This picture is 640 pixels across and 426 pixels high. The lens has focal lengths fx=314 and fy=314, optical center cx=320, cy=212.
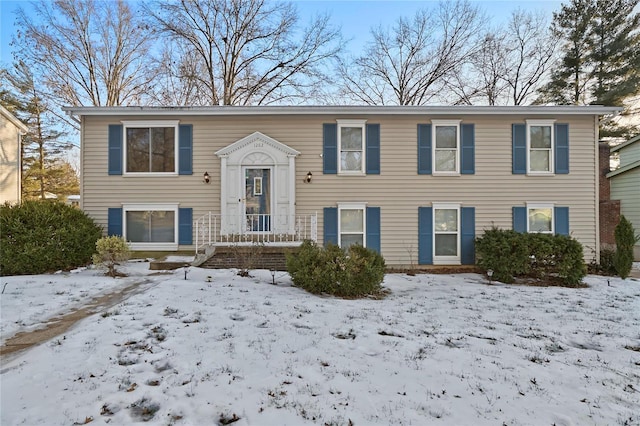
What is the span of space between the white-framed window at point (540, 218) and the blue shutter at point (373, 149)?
4862 mm

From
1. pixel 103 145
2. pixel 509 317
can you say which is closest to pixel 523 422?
pixel 509 317

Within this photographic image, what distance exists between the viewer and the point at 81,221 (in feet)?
27.2

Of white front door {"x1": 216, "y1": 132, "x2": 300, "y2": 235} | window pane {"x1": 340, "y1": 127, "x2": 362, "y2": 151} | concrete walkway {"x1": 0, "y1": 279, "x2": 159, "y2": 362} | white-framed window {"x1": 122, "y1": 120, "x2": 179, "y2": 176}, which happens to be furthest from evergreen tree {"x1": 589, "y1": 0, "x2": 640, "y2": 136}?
concrete walkway {"x1": 0, "y1": 279, "x2": 159, "y2": 362}

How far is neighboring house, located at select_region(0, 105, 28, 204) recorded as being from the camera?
476 inches

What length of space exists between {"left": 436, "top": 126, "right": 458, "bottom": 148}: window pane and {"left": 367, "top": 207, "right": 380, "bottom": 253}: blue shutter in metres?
2.86

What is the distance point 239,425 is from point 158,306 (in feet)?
10.5

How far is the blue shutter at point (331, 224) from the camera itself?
9375mm

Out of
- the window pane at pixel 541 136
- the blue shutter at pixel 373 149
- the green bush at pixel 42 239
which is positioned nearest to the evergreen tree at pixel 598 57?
the window pane at pixel 541 136

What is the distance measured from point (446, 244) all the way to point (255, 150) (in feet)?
21.1

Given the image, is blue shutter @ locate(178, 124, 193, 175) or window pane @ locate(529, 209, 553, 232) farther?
window pane @ locate(529, 209, 553, 232)

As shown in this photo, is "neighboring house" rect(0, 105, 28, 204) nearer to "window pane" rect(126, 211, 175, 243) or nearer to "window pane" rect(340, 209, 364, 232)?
"window pane" rect(126, 211, 175, 243)

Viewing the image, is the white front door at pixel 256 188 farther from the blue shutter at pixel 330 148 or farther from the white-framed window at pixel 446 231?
the white-framed window at pixel 446 231

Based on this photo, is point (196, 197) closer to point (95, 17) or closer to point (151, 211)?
point (151, 211)

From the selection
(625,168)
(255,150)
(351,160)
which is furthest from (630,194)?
(255,150)
